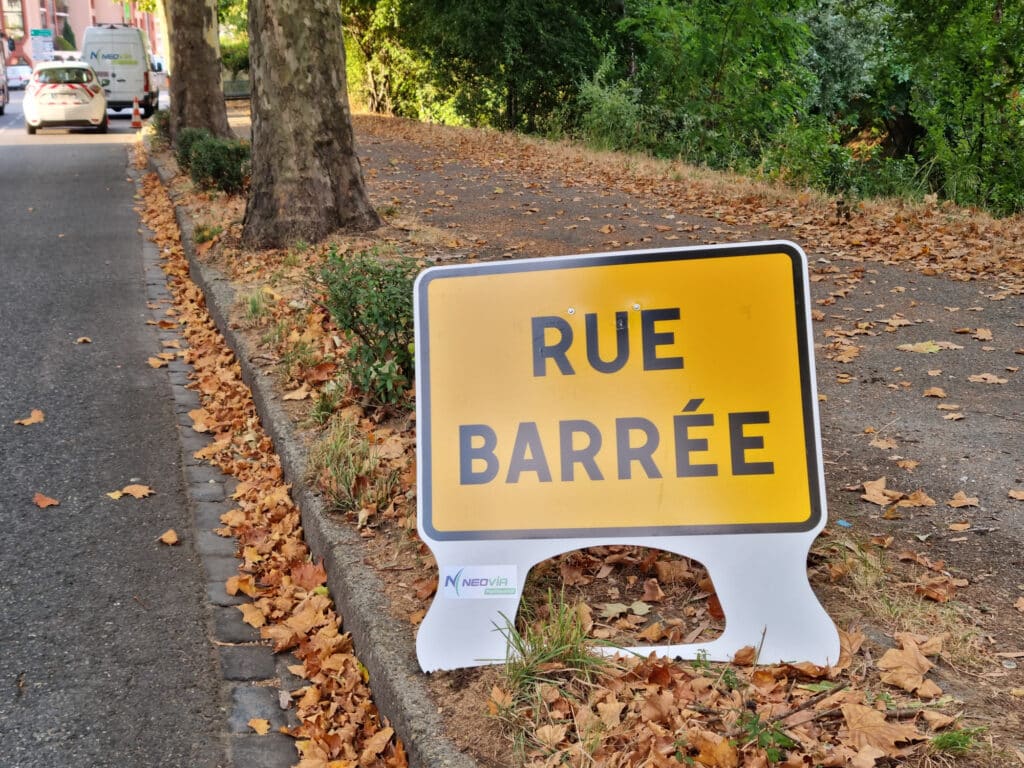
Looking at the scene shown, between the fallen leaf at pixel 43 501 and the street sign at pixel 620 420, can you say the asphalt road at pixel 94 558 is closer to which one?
the fallen leaf at pixel 43 501

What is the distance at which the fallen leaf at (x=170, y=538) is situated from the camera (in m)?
4.29

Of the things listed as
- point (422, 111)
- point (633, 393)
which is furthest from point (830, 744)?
point (422, 111)

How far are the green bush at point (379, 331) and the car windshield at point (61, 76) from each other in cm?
2393

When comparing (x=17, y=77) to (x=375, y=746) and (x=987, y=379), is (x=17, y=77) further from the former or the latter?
(x=375, y=746)

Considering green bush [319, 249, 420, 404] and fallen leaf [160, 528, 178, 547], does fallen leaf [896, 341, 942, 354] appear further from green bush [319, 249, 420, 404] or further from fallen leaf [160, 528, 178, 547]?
fallen leaf [160, 528, 178, 547]

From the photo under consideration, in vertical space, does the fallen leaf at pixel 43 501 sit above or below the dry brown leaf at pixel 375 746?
below

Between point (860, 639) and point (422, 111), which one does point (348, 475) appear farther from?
point (422, 111)

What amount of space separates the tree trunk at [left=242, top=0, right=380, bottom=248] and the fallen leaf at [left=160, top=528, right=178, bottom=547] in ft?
15.6

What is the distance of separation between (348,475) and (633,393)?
148 cm

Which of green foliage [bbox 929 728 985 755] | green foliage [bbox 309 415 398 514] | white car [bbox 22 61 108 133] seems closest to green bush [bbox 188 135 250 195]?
green foliage [bbox 309 415 398 514]

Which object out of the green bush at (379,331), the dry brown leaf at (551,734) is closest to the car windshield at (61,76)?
the green bush at (379,331)

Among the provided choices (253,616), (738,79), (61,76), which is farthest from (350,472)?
(61,76)

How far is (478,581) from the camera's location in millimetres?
3059

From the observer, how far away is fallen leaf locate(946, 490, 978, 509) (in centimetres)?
393
